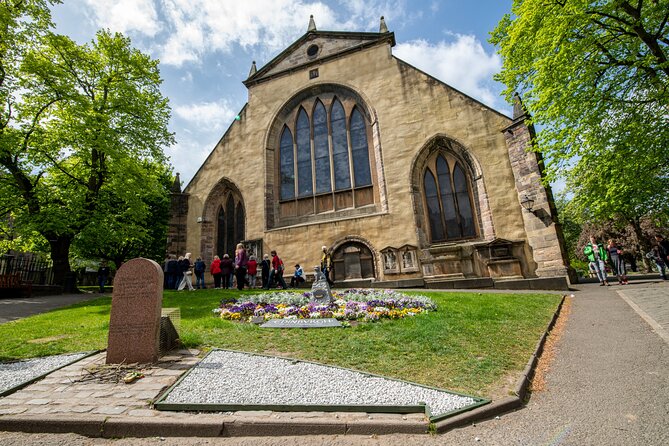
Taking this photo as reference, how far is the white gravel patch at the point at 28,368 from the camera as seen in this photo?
13.4ft

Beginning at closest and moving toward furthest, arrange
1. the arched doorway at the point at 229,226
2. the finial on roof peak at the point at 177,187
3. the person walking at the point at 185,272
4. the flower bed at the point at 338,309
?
the flower bed at the point at 338,309 → the person walking at the point at 185,272 → the arched doorway at the point at 229,226 → the finial on roof peak at the point at 177,187

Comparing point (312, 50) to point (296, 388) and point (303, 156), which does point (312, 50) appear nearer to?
point (303, 156)

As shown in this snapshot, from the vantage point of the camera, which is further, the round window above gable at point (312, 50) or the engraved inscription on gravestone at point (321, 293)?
the round window above gable at point (312, 50)

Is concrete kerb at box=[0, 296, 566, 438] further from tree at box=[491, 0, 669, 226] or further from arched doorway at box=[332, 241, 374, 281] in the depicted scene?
arched doorway at box=[332, 241, 374, 281]

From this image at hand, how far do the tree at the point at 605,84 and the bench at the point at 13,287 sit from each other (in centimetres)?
2154

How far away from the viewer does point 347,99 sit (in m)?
18.2

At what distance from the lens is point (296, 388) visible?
3617 millimetres

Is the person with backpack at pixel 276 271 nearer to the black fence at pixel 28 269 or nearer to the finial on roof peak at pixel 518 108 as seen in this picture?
the finial on roof peak at pixel 518 108

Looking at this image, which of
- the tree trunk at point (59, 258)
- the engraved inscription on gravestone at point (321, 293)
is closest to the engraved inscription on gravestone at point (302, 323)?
the engraved inscription on gravestone at point (321, 293)

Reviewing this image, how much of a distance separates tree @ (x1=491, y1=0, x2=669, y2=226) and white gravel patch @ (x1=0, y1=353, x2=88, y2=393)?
43.2ft

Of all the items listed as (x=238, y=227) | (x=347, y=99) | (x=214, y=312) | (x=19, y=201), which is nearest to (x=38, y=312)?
(x=214, y=312)

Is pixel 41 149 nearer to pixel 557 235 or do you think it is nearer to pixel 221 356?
pixel 221 356

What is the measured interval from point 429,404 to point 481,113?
47.7ft

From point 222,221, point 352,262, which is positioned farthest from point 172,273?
point 352,262
